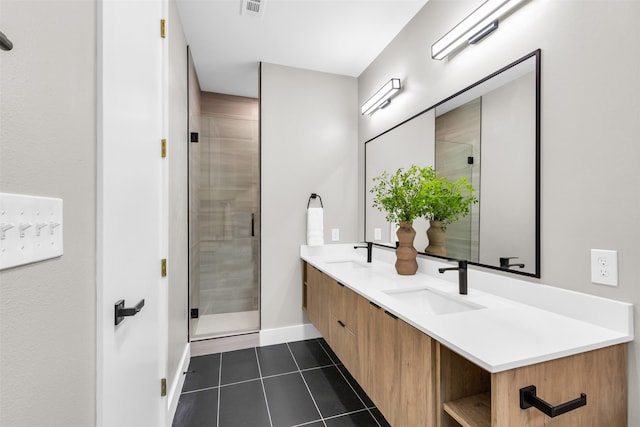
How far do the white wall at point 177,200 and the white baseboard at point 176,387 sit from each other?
0.02 meters

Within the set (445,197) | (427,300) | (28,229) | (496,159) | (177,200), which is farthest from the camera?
(177,200)

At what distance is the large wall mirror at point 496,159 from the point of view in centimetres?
131

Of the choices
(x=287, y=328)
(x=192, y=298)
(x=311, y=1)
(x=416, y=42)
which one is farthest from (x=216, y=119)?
(x=287, y=328)

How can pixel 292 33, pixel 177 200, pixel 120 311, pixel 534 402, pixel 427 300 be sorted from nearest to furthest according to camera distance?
1. pixel 534 402
2. pixel 120 311
3. pixel 427 300
4. pixel 177 200
5. pixel 292 33

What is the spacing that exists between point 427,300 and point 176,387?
1.69m

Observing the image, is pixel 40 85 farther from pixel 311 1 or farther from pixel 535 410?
pixel 311 1

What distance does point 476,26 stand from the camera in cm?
153

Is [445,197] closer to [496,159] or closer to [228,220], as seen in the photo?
[496,159]

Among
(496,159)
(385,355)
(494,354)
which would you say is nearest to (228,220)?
(385,355)

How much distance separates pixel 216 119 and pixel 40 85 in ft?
8.92

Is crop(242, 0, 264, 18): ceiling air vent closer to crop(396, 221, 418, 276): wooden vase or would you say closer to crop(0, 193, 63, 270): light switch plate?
crop(396, 221, 418, 276): wooden vase

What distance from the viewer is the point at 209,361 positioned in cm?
241

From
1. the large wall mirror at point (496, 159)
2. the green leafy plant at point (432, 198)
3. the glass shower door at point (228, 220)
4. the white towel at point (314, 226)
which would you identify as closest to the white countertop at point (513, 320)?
the large wall mirror at point (496, 159)

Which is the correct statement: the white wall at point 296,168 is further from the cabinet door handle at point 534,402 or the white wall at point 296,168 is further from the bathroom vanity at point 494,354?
the cabinet door handle at point 534,402
